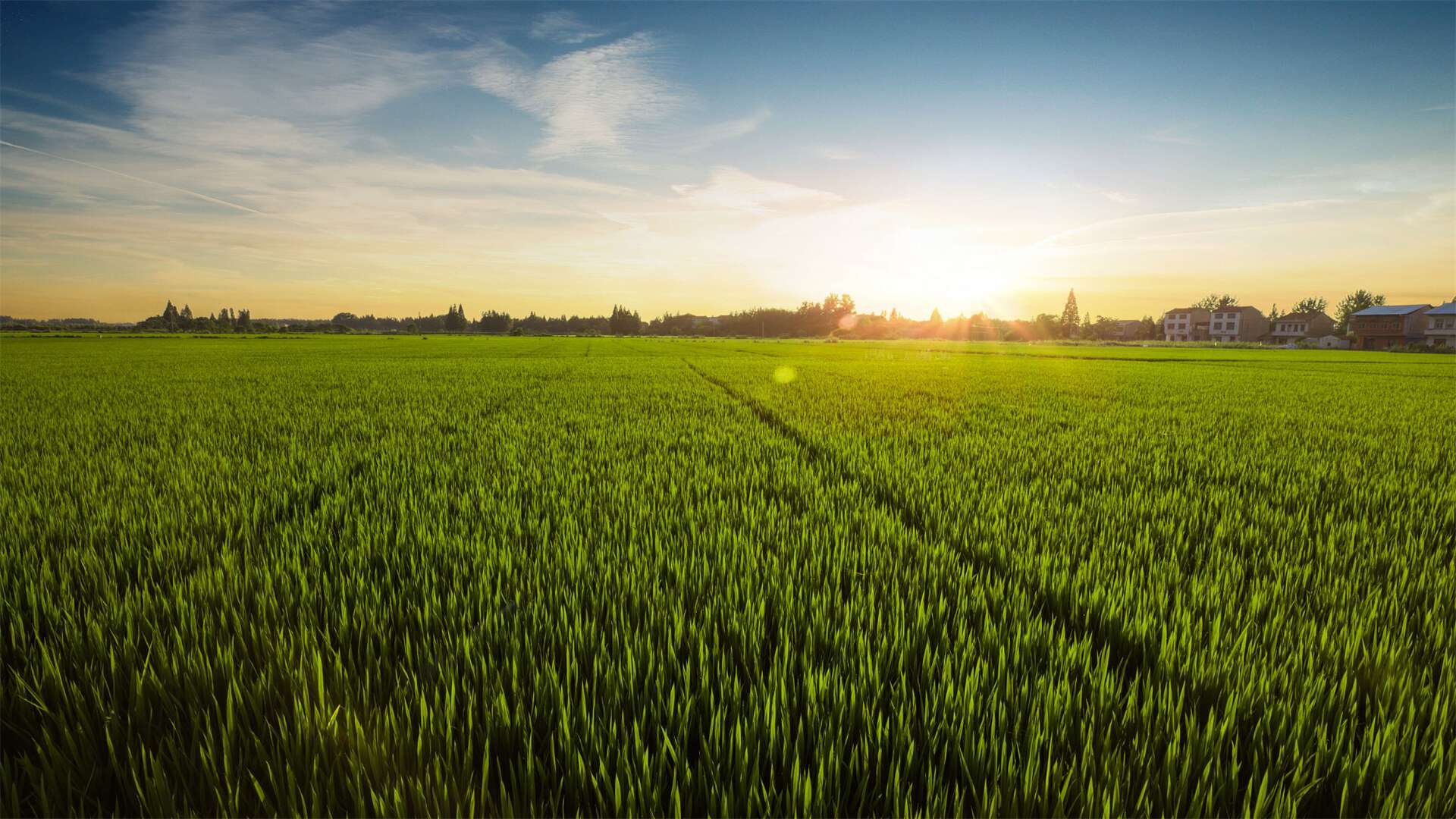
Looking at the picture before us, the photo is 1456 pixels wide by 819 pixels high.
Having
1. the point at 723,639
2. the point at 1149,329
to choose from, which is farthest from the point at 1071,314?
the point at 723,639

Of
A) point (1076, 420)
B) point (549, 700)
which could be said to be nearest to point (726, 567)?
point (549, 700)

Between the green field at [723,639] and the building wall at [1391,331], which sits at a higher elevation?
the building wall at [1391,331]

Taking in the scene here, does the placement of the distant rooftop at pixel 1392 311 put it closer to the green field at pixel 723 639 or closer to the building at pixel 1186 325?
the building at pixel 1186 325

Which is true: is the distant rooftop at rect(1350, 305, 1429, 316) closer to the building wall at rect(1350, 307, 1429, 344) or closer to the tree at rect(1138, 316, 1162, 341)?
the building wall at rect(1350, 307, 1429, 344)

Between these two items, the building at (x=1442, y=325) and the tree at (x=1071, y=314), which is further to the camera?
the tree at (x=1071, y=314)

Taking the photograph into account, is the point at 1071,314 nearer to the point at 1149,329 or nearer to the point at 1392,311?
the point at 1149,329

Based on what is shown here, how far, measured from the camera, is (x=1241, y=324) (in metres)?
112

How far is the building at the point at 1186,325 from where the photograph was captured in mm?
119000

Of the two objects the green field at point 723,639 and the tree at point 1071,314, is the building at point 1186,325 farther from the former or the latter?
the green field at point 723,639

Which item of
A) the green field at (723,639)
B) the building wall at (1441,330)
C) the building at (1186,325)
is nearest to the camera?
the green field at (723,639)

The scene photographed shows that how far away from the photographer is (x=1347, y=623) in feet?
6.76

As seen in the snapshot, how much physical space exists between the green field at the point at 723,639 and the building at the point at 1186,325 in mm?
147142

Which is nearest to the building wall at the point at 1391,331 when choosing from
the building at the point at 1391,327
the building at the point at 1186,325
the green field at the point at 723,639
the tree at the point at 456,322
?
the building at the point at 1391,327

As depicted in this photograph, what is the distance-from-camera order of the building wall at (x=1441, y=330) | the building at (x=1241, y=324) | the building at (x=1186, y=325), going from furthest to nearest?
the building at (x=1186, y=325)
the building at (x=1241, y=324)
the building wall at (x=1441, y=330)
